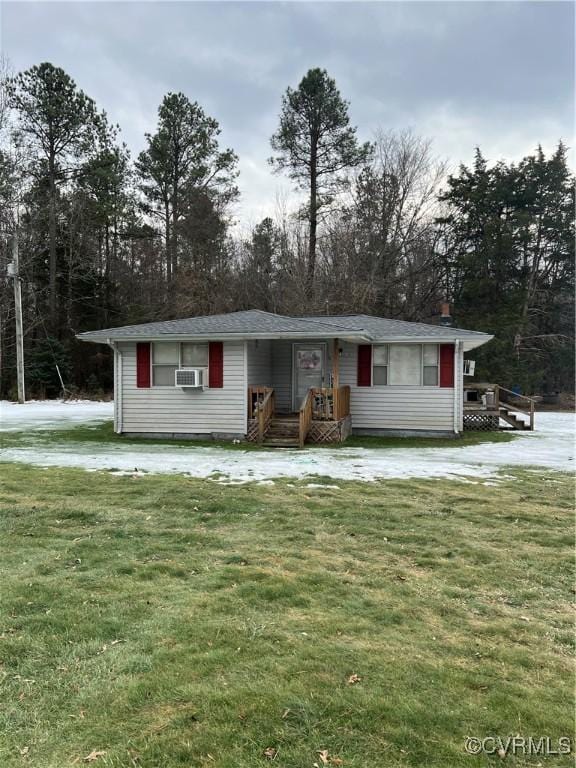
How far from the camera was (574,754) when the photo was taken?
2.02 m

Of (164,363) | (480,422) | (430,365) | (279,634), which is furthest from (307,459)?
(480,422)

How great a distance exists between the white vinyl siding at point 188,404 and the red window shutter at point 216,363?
0.10 meters

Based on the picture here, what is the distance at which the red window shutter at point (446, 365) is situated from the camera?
40.8 feet

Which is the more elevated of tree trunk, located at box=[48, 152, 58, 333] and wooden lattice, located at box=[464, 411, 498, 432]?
tree trunk, located at box=[48, 152, 58, 333]

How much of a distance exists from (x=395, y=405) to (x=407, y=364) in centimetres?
106

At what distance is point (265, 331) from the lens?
11.2 meters

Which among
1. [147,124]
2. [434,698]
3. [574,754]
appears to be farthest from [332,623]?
[147,124]

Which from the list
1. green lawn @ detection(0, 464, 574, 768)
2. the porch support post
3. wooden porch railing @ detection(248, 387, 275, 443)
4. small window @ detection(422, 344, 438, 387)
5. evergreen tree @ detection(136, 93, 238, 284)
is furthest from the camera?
evergreen tree @ detection(136, 93, 238, 284)

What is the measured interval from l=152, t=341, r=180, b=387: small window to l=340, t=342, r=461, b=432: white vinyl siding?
4186mm

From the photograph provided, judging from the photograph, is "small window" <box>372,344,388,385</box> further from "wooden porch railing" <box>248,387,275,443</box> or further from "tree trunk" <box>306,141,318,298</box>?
"tree trunk" <box>306,141,318,298</box>

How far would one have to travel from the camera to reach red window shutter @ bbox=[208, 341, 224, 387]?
11820mm

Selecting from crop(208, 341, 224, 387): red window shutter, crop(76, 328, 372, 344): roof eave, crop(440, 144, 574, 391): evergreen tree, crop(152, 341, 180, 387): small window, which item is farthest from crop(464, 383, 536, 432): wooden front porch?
crop(440, 144, 574, 391): evergreen tree

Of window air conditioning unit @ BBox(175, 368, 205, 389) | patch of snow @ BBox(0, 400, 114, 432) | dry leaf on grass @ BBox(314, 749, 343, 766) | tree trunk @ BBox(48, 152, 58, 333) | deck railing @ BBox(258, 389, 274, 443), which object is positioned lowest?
dry leaf on grass @ BBox(314, 749, 343, 766)

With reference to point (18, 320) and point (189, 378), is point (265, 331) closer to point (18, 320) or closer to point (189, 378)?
point (189, 378)
